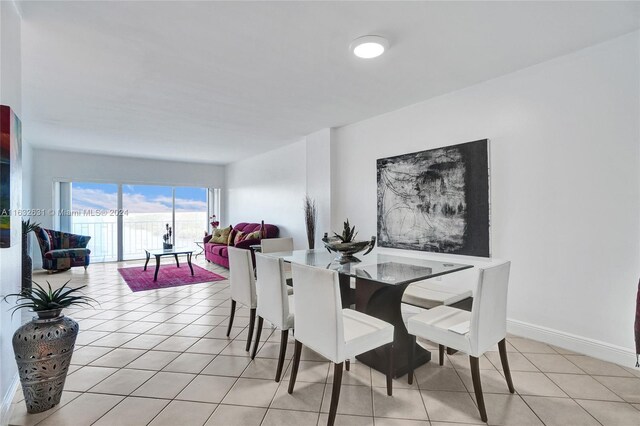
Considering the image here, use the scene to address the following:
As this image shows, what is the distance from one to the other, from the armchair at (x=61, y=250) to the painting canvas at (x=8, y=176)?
486 centimetres

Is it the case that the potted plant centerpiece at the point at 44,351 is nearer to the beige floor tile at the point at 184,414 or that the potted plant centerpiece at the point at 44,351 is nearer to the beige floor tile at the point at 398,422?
the beige floor tile at the point at 184,414

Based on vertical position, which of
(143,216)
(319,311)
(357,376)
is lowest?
(357,376)

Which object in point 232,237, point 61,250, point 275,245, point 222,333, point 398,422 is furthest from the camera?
point 232,237

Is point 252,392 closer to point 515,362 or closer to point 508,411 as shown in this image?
point 508,411

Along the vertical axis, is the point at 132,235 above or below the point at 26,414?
above

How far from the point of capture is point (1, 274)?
1.73m

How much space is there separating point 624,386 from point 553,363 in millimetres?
398

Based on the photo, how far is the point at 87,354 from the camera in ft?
8.61

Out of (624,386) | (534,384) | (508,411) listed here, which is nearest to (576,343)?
(624,386)

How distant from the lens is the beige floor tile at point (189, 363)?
2375 mm

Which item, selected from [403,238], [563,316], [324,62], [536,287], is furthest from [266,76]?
[563,316]

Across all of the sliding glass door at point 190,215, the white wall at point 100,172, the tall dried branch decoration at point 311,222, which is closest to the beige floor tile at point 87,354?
the tall dried branch decoration at point 311,222

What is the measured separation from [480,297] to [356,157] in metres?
3.14

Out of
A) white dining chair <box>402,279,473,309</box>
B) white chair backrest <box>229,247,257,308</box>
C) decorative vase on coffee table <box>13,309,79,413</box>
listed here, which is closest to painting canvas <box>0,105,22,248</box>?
decorative vase on coffee table <box>13,309,79,413</box>
